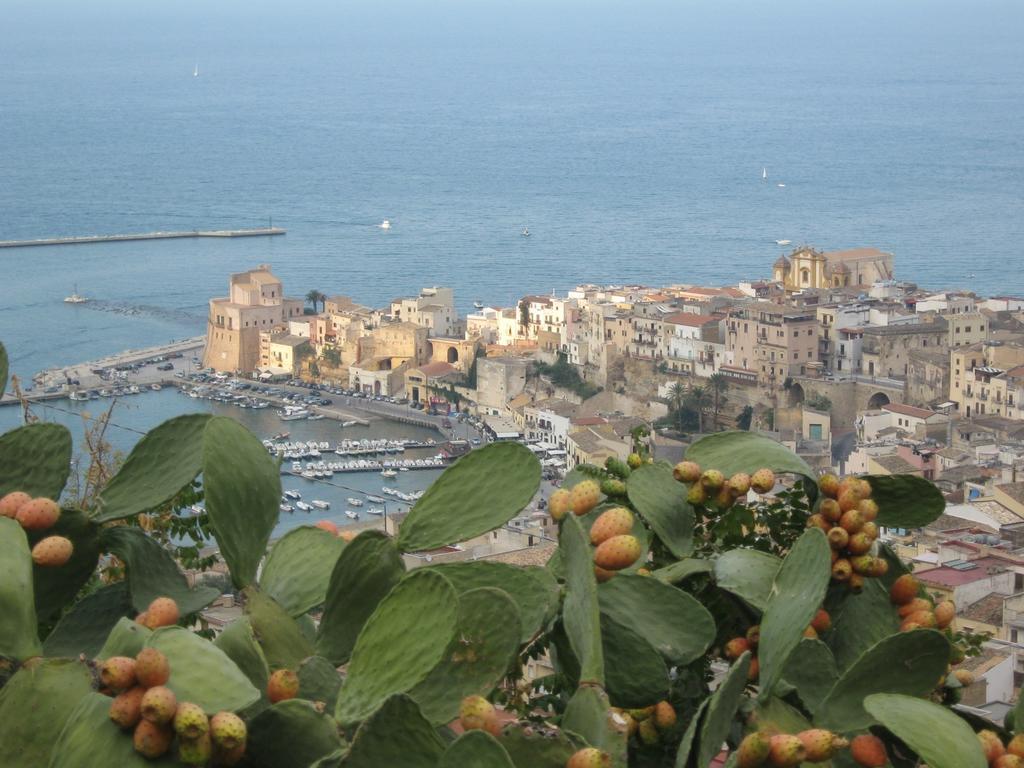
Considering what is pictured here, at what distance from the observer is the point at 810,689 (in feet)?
4.71

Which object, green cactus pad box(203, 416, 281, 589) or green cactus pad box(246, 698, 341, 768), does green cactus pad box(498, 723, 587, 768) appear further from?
green cactus pad box(203, 416, 281, 589)

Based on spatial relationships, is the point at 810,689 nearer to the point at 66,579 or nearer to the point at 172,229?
the point at 66,579

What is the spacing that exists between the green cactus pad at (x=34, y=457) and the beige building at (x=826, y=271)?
76.3 ft

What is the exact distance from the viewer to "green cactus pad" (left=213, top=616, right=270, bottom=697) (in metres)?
1.26

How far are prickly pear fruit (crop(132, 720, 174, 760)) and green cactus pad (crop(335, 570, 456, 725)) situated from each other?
0.41ft

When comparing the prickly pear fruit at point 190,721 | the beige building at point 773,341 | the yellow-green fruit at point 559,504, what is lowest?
the beige building at point 773,341

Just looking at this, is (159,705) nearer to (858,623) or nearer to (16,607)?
(16,607)

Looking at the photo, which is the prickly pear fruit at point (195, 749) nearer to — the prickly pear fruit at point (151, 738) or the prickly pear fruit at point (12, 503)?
the prickly pear fruit at point (151, 738)

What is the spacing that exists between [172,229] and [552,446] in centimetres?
2057

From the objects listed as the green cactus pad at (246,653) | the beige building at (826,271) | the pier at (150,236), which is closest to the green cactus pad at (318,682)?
the green cactus pad at (246,653)

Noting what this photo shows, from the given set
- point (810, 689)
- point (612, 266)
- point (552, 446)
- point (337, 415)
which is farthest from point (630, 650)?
point (612, 266)

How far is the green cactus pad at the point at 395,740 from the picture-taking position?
3.68ft

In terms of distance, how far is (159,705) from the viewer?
1073 millimetres

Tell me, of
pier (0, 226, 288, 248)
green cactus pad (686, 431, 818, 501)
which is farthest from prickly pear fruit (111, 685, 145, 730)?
pier (0, 226, 288, 248)
